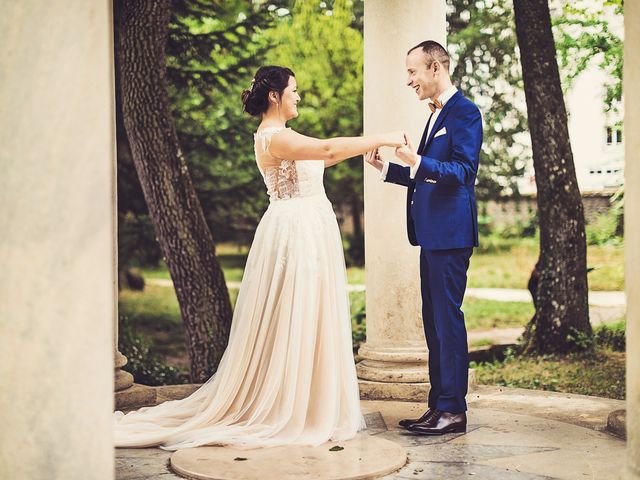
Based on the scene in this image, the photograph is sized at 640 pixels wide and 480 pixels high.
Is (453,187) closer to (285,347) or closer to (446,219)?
(446,219)

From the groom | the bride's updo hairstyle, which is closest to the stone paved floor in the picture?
the groom

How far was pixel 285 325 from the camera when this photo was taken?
6.10 metres

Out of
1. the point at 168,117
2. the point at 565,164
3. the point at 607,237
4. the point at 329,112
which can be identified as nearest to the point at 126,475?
the point at 168,117

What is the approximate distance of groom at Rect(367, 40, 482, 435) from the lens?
238 inches

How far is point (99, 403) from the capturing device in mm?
3188

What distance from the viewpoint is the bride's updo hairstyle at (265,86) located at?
6203mm

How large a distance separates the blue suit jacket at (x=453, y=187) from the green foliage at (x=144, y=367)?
610 centimetres

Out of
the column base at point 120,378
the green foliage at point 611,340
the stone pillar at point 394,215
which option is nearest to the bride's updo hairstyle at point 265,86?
the stone pillar at point 394,215

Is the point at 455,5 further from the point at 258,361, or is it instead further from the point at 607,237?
the point at 258,361

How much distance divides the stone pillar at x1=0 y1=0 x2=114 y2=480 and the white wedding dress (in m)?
2.76

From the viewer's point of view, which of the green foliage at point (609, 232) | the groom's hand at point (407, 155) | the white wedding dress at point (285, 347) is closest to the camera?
the groom's hand at point (407, 155)

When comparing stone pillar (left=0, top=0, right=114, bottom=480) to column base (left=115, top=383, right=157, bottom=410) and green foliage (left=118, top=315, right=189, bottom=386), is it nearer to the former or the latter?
column base (left=115, top=383, right=157, bottom=410)

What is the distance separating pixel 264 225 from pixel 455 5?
40.3 ft

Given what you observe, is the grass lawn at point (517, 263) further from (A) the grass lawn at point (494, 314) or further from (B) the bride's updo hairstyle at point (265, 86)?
(B) the bride's updo hairstyle at point (265, 86)
